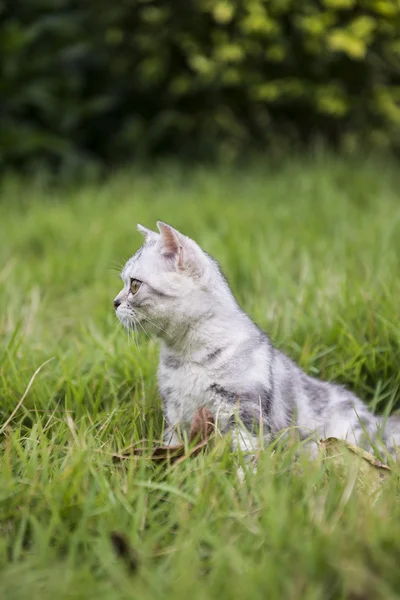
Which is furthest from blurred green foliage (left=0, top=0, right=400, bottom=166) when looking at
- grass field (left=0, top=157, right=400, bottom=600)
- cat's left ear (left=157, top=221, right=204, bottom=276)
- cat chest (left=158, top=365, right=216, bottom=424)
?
cat chest (left=158, top=365, right=216, bottom=424)

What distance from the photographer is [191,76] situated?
23.7 feet

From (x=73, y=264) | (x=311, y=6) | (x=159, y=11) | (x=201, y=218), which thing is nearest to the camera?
(x=73, y=264)

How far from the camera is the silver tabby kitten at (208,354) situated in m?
2.55

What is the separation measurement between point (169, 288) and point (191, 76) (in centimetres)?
502

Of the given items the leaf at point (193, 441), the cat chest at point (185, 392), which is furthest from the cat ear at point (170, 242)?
the leaf at point (193, 441)

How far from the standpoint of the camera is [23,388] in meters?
2.89

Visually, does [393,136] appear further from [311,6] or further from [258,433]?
[258,433]

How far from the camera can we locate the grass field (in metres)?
1.81

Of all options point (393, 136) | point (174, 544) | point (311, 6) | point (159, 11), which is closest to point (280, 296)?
point (174, 544)

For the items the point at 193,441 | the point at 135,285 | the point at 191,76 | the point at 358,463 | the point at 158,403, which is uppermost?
the point at 135,285

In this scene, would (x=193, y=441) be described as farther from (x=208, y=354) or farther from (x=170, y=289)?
(x=170, y=289)

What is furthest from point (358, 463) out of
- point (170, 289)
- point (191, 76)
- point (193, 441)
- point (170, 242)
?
point (191, 76)

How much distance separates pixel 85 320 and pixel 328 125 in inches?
167

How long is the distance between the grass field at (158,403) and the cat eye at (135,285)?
0.42 m
